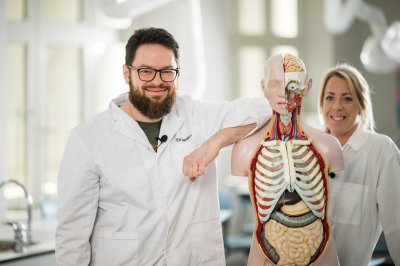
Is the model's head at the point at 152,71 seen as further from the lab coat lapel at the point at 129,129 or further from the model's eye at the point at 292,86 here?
the model's eye at the point at 292,86

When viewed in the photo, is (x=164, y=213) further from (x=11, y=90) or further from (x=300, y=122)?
(x=11, y=90)

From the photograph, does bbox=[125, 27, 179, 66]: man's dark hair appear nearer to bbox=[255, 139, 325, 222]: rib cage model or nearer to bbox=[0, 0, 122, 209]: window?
bbox=[255, 139, 325, 222]: rib cage model

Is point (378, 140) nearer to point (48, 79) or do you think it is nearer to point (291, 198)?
point (291, 198)

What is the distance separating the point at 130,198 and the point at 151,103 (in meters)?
0.35

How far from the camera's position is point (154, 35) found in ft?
7.70

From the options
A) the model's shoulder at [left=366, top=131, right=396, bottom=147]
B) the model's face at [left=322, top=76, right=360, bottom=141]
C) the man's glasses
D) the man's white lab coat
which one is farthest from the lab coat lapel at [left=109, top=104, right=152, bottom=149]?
the model's shoulder at [left=366, top=131, right=396, bottom=147]

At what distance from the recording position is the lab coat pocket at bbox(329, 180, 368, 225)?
2656 mm

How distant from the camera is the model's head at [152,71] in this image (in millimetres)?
2324

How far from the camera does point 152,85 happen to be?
2326 millimetres

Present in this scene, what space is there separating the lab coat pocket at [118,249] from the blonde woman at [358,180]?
0.85 metres

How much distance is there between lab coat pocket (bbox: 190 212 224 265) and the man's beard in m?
0.41

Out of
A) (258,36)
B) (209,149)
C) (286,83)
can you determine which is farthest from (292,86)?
(258,36)

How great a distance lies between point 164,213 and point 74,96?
4714 mm

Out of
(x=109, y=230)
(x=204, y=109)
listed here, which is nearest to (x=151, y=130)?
(x=204, y=109)
